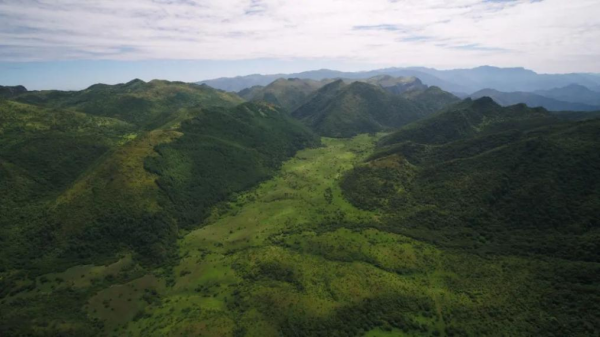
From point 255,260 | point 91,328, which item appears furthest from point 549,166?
point 91,328

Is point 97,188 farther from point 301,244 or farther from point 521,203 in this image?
point 521,203

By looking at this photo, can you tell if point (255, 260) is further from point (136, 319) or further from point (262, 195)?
point (262, 195)

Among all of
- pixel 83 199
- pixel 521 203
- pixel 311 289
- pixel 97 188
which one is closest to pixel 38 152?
pixel 97 188

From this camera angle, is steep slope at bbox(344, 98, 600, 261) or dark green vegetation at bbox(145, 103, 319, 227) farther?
dark green vegetation at bbox(145, 103, 319, 227)

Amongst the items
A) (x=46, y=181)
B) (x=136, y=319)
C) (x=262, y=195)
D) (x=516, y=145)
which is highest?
(x=516, y=145)

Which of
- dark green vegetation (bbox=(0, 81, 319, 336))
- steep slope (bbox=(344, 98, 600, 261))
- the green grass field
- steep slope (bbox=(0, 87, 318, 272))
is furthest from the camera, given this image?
steep slope (bbox=(0, 87, 318, 272))

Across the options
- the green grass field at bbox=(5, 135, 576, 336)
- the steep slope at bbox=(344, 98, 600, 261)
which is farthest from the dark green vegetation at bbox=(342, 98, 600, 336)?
the green grass field at bbox=(5, 135, 576, 336)

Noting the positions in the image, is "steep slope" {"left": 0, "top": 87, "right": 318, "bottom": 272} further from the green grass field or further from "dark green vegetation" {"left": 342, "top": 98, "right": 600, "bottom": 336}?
"dark green vegetation" {"left": 342, "top": 98, "right": 600, "bottom": 336}
